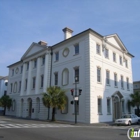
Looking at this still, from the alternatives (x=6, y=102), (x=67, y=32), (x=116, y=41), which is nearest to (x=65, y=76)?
(x=67, y=32)

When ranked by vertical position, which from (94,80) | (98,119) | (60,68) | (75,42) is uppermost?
(75,42)

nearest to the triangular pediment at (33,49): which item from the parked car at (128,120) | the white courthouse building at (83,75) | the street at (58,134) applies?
the white courthouse building at (83,75)

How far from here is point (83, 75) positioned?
24.0m

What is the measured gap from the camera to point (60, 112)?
86.1 ft

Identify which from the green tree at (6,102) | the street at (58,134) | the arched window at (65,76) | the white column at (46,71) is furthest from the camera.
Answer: the green tree at (6,102)

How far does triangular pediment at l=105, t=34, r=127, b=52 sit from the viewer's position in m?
28.9

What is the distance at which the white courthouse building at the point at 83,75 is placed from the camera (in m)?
23.5

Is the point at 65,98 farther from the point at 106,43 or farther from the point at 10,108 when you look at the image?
the point at 10,108

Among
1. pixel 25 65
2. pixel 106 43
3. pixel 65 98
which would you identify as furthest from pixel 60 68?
pixel 25 65

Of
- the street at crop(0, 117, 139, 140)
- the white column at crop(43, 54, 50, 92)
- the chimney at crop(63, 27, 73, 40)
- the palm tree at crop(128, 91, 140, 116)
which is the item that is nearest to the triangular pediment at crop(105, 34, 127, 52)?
the chimney at crop(63, 27, 73, 40)

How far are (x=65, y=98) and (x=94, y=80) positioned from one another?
4.77 meters

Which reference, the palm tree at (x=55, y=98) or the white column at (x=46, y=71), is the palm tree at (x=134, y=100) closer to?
the palm tree at (x=55, y=98)

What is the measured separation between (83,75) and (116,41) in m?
10.4

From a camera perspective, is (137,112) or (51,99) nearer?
(51,99)
